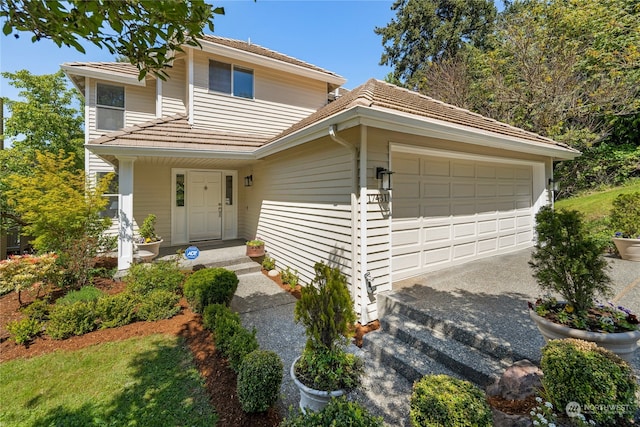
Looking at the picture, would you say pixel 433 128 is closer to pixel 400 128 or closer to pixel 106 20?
pixel 400 128

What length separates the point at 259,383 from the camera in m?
2.48

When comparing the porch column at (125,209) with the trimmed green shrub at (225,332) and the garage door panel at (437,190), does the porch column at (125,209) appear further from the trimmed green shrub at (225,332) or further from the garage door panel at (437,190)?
the garage door panel at (437,190)

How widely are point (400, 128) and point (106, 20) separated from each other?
3.69 metres

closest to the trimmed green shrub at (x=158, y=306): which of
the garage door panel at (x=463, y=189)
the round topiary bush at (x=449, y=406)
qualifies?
the round topiary bush at (x=449, y=406)

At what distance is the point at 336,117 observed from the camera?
397cm

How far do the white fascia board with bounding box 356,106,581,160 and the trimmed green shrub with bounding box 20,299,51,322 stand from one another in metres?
5.85

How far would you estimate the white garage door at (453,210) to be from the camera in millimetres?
5070

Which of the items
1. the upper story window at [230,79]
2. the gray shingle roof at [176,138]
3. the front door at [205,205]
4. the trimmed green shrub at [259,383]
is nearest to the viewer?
the trimmed green shrub at [259,383]

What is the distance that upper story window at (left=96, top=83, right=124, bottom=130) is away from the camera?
29.8 ft

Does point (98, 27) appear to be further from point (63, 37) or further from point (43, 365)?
point (43, 365)

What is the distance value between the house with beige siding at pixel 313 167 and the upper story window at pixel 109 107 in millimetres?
35

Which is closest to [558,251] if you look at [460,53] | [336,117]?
[336,117]

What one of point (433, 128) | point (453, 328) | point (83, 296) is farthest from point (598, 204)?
point (83, 296)

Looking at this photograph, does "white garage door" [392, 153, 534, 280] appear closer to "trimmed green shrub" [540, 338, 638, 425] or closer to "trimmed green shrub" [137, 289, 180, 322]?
"trimmed green shrub" [540, 338, 638, 425]
